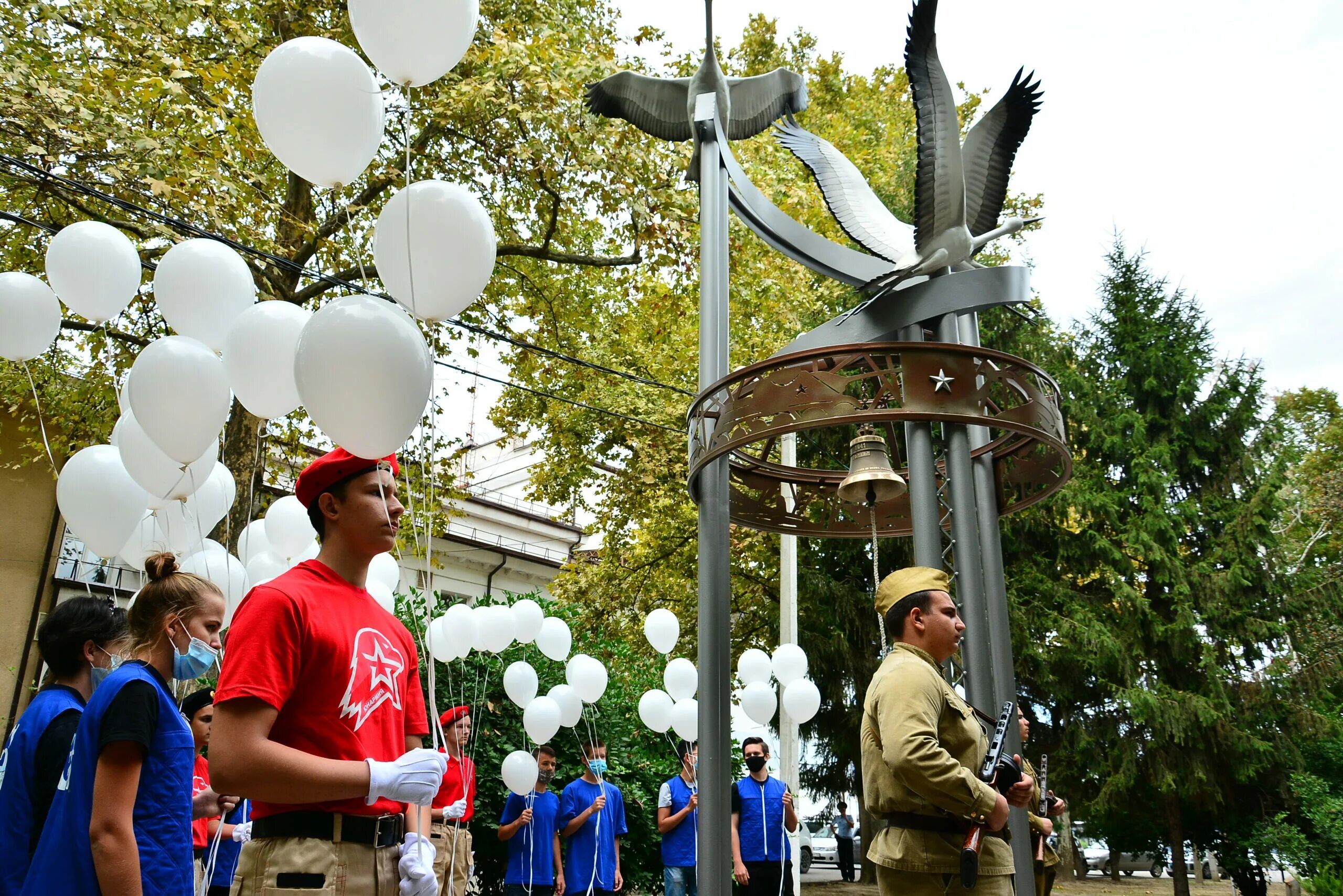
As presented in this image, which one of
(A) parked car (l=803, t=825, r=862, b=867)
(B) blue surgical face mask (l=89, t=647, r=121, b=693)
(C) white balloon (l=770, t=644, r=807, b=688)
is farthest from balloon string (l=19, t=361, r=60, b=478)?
(A) parked car (l=803, t=825, r=862, b=867)

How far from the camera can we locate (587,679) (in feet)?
32.2

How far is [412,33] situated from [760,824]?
23.1 feet

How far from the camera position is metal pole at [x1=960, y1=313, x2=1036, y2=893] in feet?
16.3

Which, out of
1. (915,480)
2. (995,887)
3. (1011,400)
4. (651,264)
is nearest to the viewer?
(995,887)

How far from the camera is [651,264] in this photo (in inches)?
528

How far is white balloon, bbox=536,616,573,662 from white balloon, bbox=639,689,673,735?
3.35ft

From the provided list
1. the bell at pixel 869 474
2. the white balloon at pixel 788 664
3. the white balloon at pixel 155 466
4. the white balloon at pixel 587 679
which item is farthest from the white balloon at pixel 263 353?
the white balloon at pixel 788 664

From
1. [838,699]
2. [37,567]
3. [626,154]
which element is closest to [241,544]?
[626,154]

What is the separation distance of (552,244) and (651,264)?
2.87 metres

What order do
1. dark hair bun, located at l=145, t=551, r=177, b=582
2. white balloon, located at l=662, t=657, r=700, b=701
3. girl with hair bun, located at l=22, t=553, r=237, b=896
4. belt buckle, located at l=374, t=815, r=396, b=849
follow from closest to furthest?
belt buckle, located at l=374, t=815, r=396, b=849, girl with hair bun, located at l=22, t=553, r=237, b=896, dark hair bun, located at l=145, t=551, r=177, b=582, white balloon, located at l=662, t=657, r=700, b=701

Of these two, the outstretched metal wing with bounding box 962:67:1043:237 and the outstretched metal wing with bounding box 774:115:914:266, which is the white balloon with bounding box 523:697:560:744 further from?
the outstretched metal wing with bounding box 962:67:1043:237

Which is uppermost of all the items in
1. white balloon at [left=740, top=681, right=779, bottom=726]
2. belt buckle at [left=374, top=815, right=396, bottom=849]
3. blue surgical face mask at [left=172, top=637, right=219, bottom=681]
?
white balloon at [left=740, top=681, right=779, bottom=726]

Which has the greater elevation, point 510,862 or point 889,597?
point 889,597

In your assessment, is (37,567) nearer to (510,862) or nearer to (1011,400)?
Answer: (510,862)
